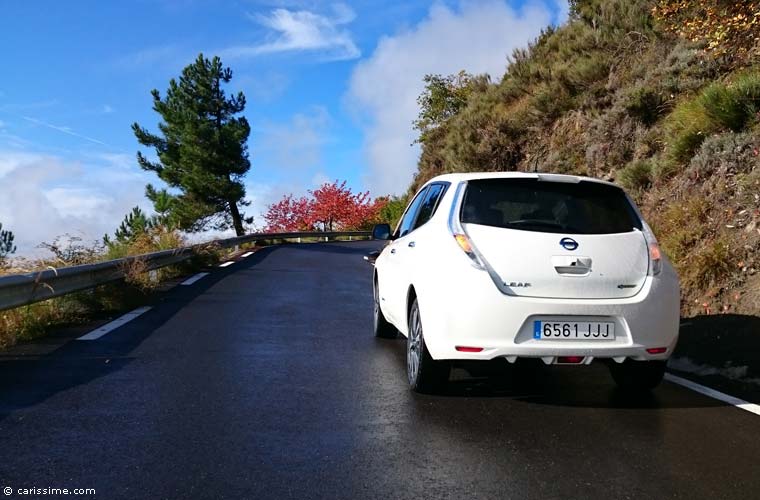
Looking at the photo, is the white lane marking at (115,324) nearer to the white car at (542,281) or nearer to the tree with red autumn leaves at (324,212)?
the white car at (542,281)

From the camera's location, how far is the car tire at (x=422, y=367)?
5402 millimetres

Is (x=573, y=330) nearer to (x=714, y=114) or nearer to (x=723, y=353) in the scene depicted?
(x=723, y=353)

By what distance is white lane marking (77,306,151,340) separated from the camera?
795 centimetres

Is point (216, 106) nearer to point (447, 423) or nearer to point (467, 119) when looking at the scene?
point (467, 119)

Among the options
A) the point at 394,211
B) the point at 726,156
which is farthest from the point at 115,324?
the point at 394,211

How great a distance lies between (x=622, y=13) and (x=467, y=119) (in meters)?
7.33

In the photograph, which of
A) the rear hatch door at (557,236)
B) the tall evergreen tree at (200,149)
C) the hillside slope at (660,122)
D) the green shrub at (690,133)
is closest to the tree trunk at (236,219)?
the tall evergreen tree at (200,149)

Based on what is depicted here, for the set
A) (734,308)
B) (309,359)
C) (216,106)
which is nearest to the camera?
(309,359)

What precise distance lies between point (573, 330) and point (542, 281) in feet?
1.33

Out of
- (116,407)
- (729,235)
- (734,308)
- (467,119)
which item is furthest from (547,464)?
(467,119)

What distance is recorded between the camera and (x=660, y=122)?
14078mm

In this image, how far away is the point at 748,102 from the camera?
10953 mm

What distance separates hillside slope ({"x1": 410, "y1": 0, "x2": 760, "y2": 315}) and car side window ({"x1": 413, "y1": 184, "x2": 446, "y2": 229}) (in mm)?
3908

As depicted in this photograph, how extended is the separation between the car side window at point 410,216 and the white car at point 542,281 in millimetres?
1211
